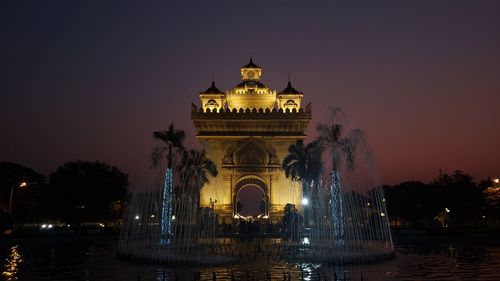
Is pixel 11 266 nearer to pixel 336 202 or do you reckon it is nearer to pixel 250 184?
pixel 336 202

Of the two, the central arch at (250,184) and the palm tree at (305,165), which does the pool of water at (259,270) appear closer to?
the palm tree at (305,165)

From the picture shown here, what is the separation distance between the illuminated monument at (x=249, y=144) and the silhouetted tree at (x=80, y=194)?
1024cm

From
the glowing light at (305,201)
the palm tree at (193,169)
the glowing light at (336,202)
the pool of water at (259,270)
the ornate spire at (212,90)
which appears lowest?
the pool of water at (259,270)

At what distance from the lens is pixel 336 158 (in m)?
37.5

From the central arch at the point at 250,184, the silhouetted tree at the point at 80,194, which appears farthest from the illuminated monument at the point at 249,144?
the silhouetted tree at the point at 80,194

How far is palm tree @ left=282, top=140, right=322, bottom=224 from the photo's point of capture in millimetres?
45406

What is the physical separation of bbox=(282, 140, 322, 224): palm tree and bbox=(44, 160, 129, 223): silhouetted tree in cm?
1968

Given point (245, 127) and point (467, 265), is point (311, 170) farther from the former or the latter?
point (467, 265)

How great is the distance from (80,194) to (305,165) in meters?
23.2

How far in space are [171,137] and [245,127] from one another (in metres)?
18.3

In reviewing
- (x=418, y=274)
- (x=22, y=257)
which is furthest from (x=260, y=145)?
(x=418, y=274)

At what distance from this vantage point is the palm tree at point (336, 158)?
36.0m

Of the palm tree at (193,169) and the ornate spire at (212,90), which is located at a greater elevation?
the ornate spire at (212,90)

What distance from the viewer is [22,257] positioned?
2450cm
